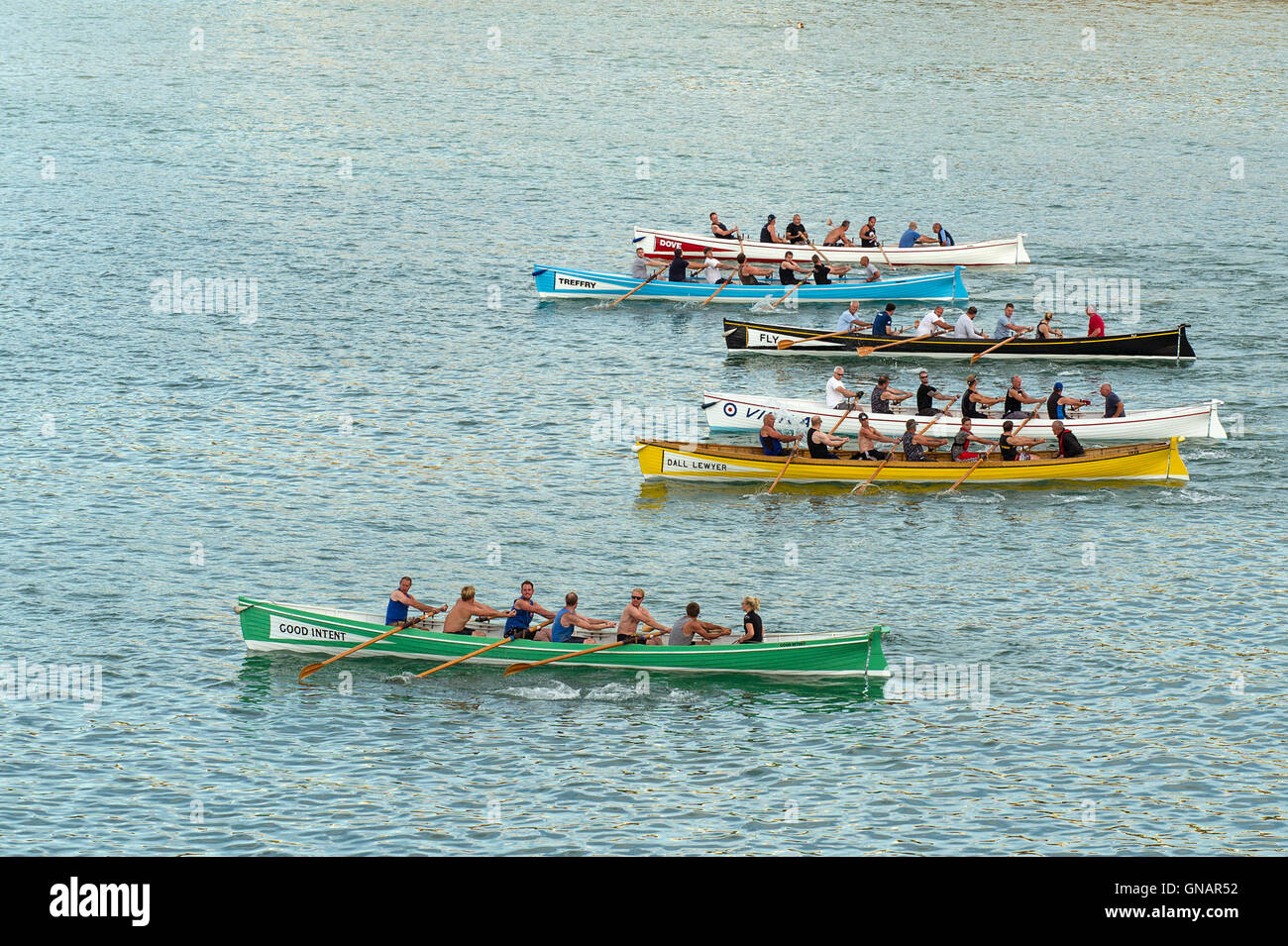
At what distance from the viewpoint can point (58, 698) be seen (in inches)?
1500

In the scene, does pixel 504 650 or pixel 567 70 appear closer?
pixel 504 650

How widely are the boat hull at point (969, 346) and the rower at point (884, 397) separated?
8.01 meters

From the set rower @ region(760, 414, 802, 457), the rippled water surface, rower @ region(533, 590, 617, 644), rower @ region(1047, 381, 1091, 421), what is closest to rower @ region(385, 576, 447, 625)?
the rippled water surface

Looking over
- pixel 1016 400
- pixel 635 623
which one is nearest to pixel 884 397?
pixel 1016 400

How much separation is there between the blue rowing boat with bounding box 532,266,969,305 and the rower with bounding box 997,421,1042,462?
70.0 feet

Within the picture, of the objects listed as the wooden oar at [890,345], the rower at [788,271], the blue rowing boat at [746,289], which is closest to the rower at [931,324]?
the wooden oar at [890,345]

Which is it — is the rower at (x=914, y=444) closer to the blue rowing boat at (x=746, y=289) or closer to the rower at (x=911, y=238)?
the blue rowing boat at (x=746, y=289)

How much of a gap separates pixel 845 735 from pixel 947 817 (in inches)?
153

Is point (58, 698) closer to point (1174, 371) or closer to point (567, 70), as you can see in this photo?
point (1174, 371)

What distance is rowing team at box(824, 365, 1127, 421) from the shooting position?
178 feet

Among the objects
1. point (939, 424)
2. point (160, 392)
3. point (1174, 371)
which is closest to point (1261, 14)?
point (1174, 371)

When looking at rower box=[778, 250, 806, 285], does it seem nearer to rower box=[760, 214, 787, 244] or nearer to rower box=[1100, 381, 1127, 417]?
rower box=[760, 214, 787, 244]

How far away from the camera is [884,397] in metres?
55.6

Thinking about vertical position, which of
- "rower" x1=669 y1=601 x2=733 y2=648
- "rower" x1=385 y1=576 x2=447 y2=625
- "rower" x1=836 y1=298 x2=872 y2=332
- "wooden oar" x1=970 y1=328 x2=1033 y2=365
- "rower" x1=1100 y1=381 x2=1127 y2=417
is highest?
→ "rower" x1=836 y1=298 x2=872 y2=332
